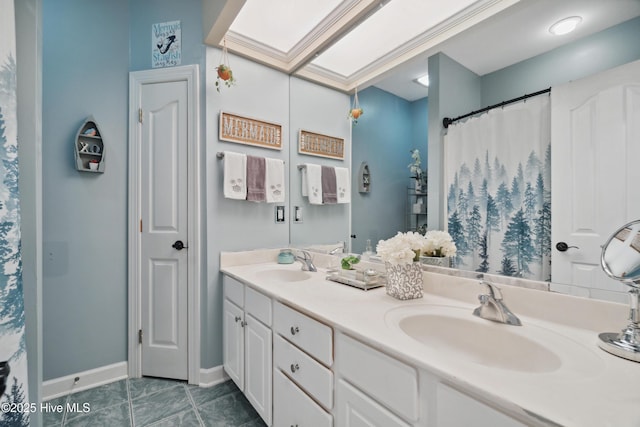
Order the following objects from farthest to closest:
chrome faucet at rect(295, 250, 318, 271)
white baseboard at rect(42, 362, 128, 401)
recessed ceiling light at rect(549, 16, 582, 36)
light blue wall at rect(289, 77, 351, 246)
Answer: light blue wall at rect(289, 77, 351, 246) → chrome faucet at rect(295, 250, 318, 271) → white baseboard at rect(42, 362, 128, 401) → recessed ceiling light at rect(549, 16, 582, 36)

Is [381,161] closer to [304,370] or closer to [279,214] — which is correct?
[279,214]

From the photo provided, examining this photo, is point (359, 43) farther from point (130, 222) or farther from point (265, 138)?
point (130, 222)

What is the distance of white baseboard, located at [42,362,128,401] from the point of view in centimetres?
169

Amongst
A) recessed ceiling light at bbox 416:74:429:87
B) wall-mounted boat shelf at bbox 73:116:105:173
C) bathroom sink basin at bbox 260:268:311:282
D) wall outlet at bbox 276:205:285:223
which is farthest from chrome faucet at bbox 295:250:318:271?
wall-mounted boat shelf at bbox 73:116:105:173

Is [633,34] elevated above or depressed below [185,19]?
below

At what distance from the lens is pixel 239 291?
1.61 meters

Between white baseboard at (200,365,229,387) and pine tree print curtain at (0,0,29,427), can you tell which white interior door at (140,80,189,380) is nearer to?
white baseboard at (200,365,229,387)

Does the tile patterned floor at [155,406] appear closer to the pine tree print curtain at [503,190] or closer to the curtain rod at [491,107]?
the pine tree print curtain at [503,190]

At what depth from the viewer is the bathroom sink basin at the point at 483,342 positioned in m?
0.77

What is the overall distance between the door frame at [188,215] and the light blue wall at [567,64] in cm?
167

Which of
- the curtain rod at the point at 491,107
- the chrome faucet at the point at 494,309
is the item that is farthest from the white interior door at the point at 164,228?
the chrome faucet at the point at 494,309

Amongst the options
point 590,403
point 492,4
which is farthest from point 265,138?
point 590,403

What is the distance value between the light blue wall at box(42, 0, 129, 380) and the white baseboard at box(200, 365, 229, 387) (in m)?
0.59

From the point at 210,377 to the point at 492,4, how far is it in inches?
99.1
